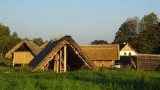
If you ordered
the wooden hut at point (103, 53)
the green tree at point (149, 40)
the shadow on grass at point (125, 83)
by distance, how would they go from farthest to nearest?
1. the green tree at point (149, 40)
2. the wooden hut at point (103, 53)
3. the shadow on grass at point (125, 83)

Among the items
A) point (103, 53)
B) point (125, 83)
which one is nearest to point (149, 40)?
point (103, 53)

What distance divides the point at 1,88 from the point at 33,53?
3137cm

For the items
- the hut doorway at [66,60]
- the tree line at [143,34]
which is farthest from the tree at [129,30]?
the hut doorway at [66,60]

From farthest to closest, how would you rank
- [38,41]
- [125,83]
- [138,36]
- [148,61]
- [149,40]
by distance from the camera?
[38,41], [138,36], [149,40], [148,61], [125,83]

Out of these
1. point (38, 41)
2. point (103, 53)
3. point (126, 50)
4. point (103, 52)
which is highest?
point (38, 41)

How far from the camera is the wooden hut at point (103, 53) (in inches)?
2028

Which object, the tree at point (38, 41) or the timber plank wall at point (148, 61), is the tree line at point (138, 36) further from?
the timber plank wall at point (148, 61)

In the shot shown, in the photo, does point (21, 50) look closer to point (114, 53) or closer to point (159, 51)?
point (114, 53)

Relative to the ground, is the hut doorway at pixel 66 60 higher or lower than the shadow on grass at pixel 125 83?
higher

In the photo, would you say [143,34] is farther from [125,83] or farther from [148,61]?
[125,83]

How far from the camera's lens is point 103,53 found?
51812 mm

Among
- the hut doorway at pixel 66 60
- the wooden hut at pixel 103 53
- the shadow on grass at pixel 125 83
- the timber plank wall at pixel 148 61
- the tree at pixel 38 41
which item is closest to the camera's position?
the shadow on grass at pixel 125 83

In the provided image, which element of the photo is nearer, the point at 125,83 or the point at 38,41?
the point at 125,83

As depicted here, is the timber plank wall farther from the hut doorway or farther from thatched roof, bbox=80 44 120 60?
thatched roof, bbox=80 44 120 60
